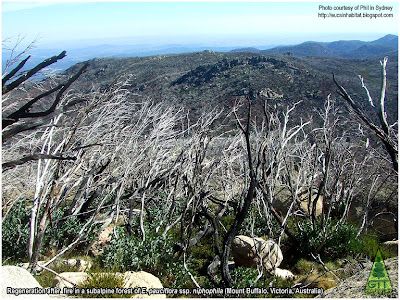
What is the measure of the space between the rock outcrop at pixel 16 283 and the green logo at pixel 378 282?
3.87m

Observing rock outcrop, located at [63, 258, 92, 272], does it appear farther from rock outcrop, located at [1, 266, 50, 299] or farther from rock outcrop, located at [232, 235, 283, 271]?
rock outcrop, located at [232, 235, 283, 271]

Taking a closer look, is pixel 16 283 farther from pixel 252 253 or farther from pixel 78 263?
pixel 252 253

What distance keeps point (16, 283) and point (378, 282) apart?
14.3 ft

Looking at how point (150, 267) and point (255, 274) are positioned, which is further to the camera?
point (150, 267)

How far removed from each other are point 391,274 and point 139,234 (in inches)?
176

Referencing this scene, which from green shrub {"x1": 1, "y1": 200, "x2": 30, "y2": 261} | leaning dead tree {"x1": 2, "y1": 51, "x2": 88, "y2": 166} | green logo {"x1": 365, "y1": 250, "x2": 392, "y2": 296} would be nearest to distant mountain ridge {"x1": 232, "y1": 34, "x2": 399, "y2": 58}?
green shrub {"x1": 1, "y1": 200, "x2": 30, "y2": 261}

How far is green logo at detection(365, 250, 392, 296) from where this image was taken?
3.64 meters

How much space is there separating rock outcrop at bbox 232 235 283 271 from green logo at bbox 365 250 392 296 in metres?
1.77

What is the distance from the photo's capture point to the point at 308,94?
3156 centimetres

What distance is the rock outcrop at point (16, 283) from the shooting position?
3.28 meters

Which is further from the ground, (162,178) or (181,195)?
(162,178)

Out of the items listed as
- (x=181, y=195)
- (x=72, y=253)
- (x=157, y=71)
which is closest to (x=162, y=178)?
(x=181, y=195)

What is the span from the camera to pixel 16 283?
3455 mm

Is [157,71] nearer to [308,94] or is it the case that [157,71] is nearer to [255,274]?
[308,94]
